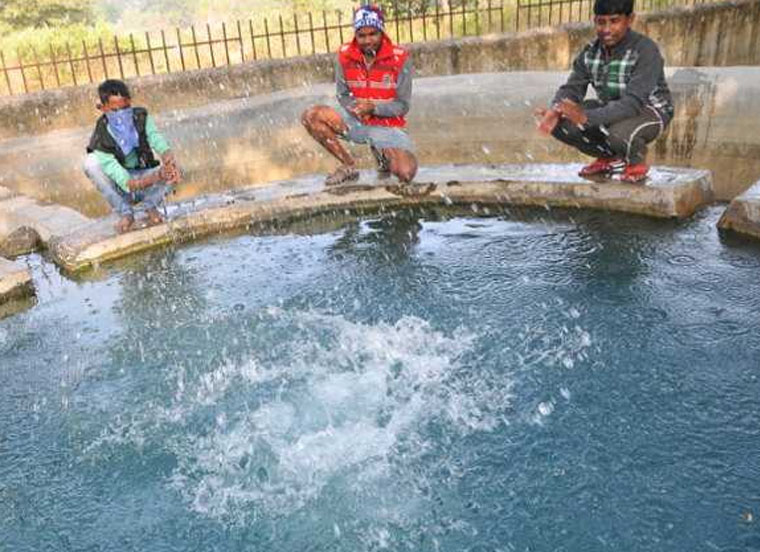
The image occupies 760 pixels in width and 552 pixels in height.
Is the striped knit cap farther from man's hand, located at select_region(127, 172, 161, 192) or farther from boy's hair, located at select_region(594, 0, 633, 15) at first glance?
man's hand, located at select_region(127, 172, 161, 192)

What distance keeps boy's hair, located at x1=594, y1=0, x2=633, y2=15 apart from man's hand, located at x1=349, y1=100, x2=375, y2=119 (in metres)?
1.91

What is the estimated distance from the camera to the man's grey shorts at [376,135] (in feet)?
19.3

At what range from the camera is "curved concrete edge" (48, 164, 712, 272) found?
16.6 ft

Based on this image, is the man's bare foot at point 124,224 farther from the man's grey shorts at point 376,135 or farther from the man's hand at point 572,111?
the man's hand at point 572,111

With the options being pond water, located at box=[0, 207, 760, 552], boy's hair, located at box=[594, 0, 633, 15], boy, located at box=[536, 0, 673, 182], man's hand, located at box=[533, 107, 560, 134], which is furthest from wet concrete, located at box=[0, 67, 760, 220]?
pond water, located at box=[0, 207, 760, 552]

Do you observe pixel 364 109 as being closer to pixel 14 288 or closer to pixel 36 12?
pixel 14 288

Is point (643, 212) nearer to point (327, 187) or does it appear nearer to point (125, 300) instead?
A: point (327, 187)

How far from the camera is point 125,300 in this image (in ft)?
14.8

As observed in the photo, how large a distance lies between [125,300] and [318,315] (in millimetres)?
1407

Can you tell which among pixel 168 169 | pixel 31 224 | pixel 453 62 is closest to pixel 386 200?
pixel 168 169

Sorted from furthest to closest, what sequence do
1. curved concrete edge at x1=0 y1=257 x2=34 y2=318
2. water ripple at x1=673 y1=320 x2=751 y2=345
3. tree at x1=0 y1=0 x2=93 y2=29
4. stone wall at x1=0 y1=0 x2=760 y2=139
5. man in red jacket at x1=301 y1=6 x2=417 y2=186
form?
1. tree at x1=0 y1=0 x2=93 y2=29
2. stone wall at x1=0 y1=0 x2=760 y2=139
3. man in red jacket at x1=301 y1=6 x2=417 y2=186
4. curved concrete edge at x1=0 y1=257 x2=34 y2=318
5. water ripple at x1=673 y1=320 x2=751 y2=345

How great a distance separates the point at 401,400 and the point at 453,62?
27.4ft

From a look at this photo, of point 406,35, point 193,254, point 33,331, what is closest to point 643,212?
point 193,254

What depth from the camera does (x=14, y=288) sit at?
461 centimetres
